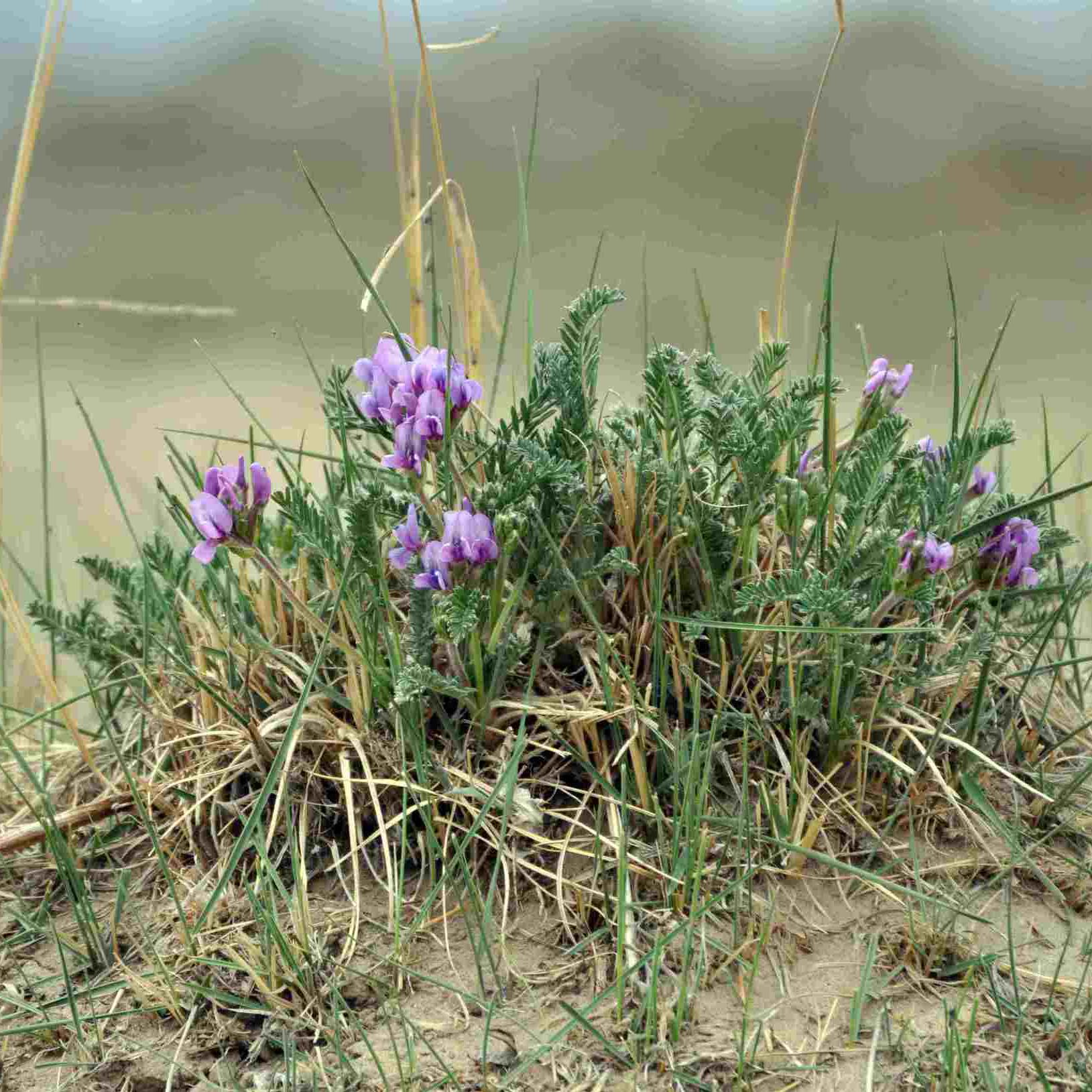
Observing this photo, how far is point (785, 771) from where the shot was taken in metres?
1.85

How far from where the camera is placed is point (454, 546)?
1.80 meters

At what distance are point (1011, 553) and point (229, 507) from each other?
4.39 ft

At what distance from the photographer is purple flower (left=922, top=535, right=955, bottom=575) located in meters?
1.79

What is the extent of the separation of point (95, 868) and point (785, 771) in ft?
4.17

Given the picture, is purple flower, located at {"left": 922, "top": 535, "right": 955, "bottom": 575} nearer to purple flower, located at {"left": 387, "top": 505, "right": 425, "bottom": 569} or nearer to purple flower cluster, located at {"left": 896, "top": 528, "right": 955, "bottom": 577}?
purple flower cluster, located at {"left": 896, "top": 528, "right": 955, "bottom": 577}

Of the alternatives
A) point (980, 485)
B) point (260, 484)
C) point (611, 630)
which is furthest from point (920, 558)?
point (260, 484)

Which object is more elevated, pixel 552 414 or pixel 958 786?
pixel 552 414

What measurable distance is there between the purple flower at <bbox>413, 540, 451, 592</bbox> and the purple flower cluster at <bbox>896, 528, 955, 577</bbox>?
2.45 ft

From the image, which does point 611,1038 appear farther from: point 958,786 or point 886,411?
point 886,411

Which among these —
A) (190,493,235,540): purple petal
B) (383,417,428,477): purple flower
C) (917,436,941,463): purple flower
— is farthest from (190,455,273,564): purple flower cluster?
(917,436,941,463): purple flower

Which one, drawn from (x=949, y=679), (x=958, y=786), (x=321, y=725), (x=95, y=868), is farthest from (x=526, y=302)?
(x=95, y=868)

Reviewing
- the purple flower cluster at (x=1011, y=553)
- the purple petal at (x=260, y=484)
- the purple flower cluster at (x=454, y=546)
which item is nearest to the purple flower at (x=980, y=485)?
the purple flower cluster at (x=1011, y=553)

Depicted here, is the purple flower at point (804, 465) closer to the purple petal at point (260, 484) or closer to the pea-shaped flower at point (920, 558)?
the pea-shaped flower at point (920, 558)

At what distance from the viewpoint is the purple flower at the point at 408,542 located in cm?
187
